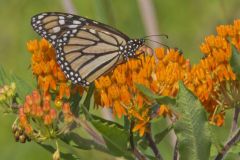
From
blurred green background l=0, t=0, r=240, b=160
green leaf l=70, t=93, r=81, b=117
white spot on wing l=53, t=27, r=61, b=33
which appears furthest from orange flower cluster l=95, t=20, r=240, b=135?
blurred green background l=0, t=0, r=240, b=160

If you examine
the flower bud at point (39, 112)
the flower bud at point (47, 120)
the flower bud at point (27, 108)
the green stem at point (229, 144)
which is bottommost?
the green stem at point (229, 144)

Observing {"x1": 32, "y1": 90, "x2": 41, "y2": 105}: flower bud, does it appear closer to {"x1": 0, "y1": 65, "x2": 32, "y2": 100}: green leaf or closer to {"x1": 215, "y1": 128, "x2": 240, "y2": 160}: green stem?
{"x1": 0, "y1": 65, "x2": 32, "y2": 100}: green leaf

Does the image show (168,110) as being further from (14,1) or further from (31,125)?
(14,1)

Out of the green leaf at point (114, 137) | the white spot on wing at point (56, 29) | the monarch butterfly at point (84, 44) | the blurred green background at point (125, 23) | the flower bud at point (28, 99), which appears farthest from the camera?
the blurred green background at point (125, 23)

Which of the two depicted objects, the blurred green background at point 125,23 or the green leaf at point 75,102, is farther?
the blurred green background at point 125,23

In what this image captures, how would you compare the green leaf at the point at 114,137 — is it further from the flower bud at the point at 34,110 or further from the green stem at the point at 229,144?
the green stem at the point at 229,144

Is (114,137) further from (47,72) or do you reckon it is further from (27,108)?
(47,72)

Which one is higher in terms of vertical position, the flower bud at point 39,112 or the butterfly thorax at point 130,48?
the butterfly thorax at point 130,48

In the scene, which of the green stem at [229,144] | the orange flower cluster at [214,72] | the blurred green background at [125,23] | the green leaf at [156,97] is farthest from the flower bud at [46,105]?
the blurred green background at [125,23]
